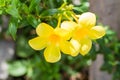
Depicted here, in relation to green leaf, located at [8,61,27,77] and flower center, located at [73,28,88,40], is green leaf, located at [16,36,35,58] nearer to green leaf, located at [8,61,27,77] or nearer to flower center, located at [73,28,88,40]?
green leaf, located at [8,61,27,77]

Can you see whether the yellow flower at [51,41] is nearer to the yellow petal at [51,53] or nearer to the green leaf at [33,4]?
the yellow petal at [51,53]

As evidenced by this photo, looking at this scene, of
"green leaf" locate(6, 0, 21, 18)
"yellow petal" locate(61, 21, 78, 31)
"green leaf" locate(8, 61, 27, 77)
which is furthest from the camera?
"green leaf" locate(8, 61, 27, 77)

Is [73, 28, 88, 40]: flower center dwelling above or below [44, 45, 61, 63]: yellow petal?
above

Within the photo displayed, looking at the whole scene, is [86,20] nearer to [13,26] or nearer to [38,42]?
[38,42]

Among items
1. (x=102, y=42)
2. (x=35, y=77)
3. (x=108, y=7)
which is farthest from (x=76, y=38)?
(x=35, y=77)

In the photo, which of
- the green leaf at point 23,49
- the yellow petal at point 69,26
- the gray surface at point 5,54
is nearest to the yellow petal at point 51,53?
the yellow petal at point 69,26

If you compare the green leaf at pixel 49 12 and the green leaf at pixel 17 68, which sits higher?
the green leaf at pixel 49 12

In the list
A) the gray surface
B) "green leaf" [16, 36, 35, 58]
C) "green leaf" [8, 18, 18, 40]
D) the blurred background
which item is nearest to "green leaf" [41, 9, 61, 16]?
the blurred background
